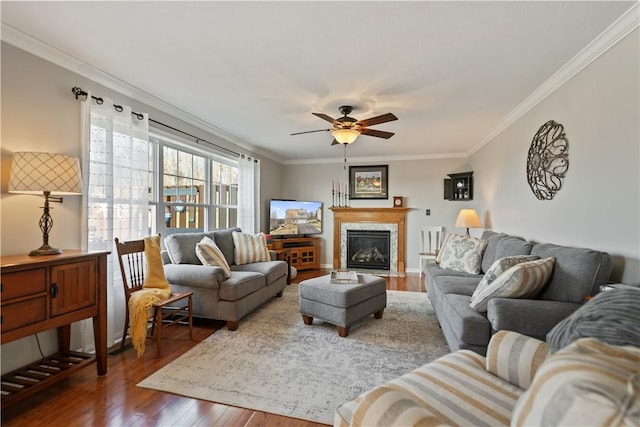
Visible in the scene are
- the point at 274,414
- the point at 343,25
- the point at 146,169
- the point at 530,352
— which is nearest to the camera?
the point at 530,352

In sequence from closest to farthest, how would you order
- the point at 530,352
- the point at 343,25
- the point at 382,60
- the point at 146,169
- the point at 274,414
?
the point at 530,352 < the point at 274,414 < the point at 343,25 < the point at 382,60 < the point at 146,169

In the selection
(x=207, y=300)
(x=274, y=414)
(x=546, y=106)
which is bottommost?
(x=274, y=414)

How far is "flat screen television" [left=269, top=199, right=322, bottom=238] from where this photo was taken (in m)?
5.94

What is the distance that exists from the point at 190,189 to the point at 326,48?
2.82 meters

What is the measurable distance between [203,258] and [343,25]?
2.60 m

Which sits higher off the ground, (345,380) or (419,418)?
(419,418)

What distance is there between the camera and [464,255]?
3551 millimetres

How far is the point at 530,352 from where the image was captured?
1.29 meters

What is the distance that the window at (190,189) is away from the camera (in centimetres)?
349

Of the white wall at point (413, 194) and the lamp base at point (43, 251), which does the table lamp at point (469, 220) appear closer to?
the white wall at point (413, 194)

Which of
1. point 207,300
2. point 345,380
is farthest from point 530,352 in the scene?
point 207,300

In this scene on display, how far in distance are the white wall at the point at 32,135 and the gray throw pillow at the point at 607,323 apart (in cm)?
316

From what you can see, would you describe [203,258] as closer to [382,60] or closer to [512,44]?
[382,60]

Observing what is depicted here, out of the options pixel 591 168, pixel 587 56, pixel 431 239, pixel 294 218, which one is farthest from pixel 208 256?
pixel 431 239
